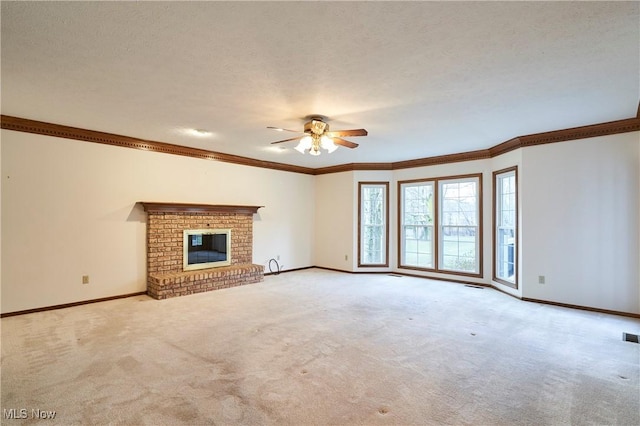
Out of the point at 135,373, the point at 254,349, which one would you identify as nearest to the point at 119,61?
the point at 135,373

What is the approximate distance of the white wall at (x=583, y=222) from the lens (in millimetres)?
4336

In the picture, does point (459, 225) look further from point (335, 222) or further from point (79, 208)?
point (79, 208)

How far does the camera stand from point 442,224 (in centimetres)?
677

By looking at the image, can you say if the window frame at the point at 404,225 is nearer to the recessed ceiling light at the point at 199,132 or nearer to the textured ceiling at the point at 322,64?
the textured ceiling at the point at 322,64

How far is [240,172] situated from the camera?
676 centimetres

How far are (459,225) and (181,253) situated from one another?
17.7 feet

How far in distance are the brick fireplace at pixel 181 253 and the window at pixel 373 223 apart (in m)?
2.54

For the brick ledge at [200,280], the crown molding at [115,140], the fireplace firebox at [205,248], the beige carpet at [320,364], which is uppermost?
the crown molding at [115,140]

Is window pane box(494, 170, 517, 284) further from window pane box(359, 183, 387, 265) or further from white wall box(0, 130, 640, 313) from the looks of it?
window pane box(359, 183, 387, 265)

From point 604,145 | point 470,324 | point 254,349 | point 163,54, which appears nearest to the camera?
point 163,54

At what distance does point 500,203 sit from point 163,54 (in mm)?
5819

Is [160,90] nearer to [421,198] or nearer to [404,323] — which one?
[404,323]

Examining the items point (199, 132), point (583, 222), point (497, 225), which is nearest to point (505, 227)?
point (497, 225)

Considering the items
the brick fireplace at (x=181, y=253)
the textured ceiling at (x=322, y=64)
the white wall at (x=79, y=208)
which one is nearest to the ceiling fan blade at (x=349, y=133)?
the textured ceiling at (x=322, y=64)
